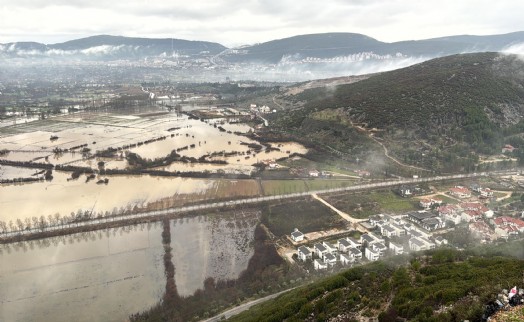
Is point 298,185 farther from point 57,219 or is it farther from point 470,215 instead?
point 57,219

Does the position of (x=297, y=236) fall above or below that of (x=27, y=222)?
below

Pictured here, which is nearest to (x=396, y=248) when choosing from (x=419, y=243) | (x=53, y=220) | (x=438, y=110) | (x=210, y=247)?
(x=419, y=243)

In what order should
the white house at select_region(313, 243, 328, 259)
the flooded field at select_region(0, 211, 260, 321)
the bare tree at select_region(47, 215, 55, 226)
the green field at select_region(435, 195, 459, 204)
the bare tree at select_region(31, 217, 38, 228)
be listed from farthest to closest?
the green field at select_region(435, 195, 459, 204) < the bare tree at select_region(47, 215, 55, 226) < the bare tree at select_region(31, 217, 38, 228) < the white house at select_region(313, 243, 328, 259) < the flooded field at select_region(0, 211, 260, 321)

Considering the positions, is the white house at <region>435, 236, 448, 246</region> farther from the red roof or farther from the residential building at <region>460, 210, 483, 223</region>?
the red roof

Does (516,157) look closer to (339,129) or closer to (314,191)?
(339,129)

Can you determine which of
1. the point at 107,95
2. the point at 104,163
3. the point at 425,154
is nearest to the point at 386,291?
the point at 425,154

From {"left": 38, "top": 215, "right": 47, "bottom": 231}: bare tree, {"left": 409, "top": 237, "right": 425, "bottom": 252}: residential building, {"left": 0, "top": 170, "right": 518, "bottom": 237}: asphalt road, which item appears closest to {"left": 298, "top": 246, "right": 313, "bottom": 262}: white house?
{"left": 409, "top": 237, "right": 425, "bottom": 252}: residential building
